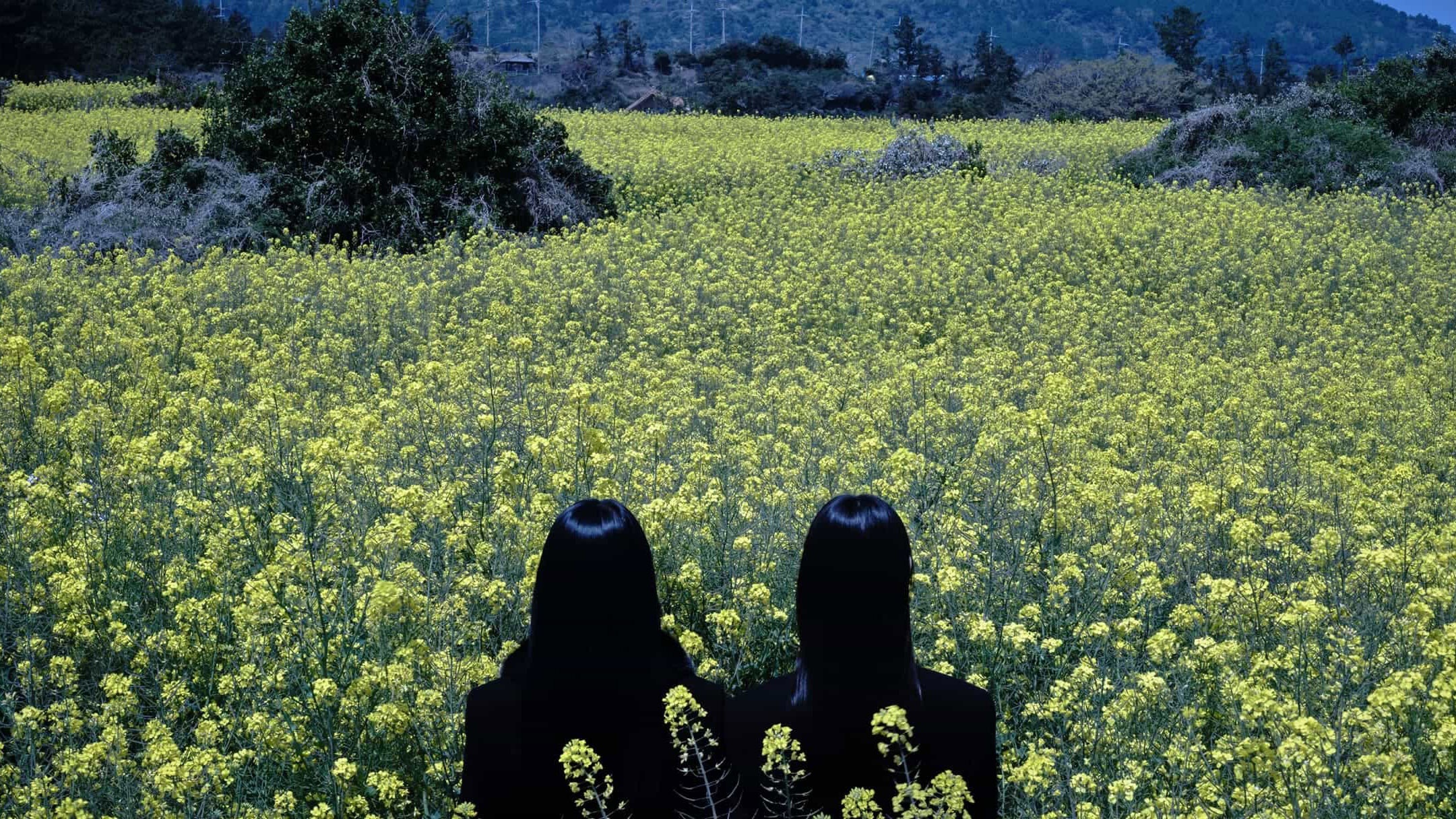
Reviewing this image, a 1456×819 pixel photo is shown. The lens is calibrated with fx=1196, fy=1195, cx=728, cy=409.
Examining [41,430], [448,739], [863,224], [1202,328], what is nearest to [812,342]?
[1202,328]

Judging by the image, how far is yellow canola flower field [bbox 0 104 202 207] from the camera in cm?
1973

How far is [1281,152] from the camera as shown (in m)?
21.6

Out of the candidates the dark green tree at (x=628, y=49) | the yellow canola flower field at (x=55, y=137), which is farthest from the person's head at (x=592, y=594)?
the dark green tree at (x=628, y=49)

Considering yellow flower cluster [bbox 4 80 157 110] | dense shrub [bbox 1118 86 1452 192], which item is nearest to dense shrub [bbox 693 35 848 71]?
yellow flower cluster [bbox 4 80 157 110]

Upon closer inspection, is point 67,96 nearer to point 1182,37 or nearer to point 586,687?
point 586,687

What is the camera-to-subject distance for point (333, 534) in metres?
5.43

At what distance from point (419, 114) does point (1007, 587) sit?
14973mm

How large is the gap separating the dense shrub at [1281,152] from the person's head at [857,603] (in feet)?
65.7

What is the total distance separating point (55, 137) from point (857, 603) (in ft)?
93.7

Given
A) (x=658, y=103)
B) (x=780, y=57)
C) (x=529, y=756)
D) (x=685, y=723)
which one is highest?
(x=780, y=57)

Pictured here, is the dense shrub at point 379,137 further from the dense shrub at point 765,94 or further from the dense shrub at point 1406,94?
the dense shrub at point 765,94

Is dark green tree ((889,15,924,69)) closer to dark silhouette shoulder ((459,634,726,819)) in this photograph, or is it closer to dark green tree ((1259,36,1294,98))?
dark green tree ((1259,36,1294,98))

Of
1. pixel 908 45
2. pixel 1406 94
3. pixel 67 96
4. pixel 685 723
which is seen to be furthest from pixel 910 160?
pixel 908 45

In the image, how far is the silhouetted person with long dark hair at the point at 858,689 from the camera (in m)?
2.65
